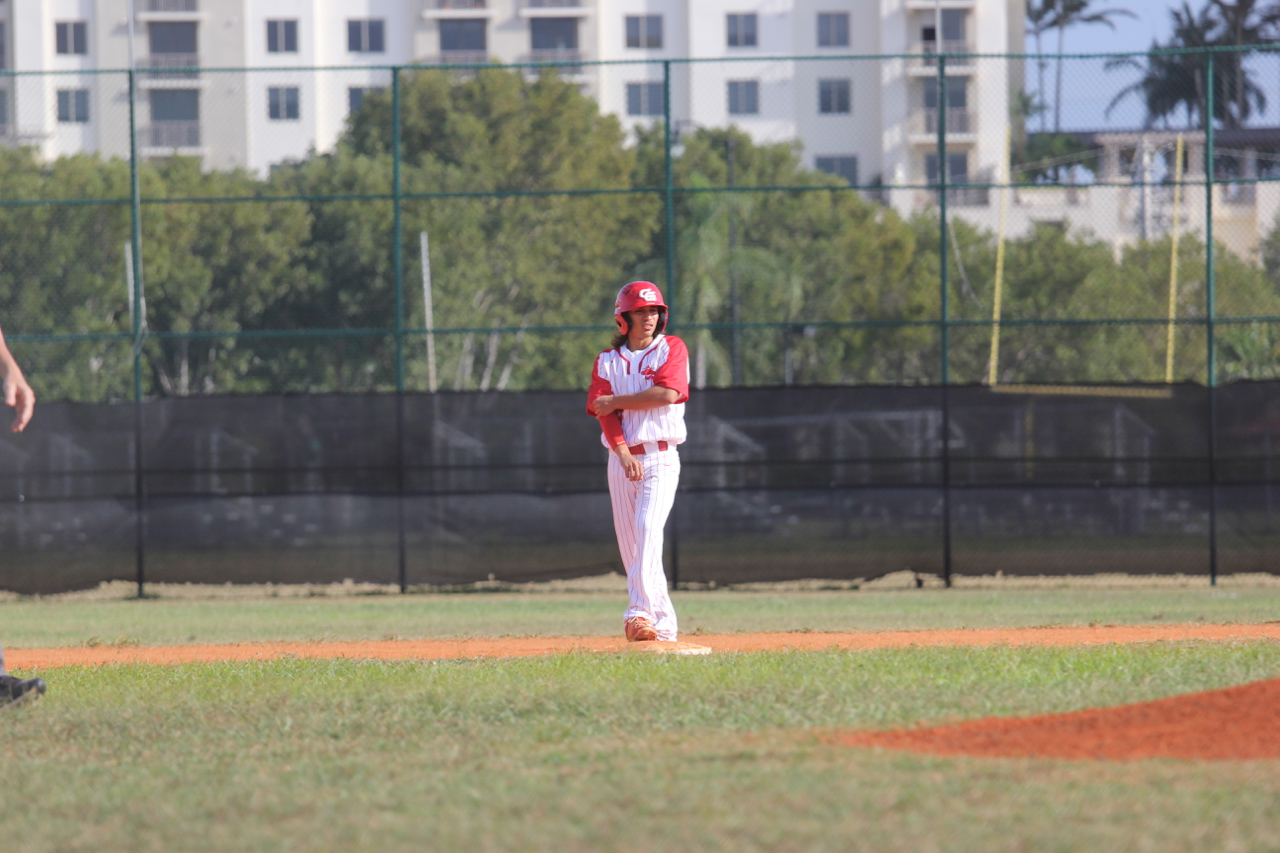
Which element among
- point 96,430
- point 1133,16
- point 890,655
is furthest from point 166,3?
point 890,655

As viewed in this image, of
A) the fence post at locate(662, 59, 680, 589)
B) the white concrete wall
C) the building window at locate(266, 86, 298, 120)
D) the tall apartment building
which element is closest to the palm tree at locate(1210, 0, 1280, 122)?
the tall apartment building

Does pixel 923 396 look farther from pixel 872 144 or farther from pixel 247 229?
pixel 872 144

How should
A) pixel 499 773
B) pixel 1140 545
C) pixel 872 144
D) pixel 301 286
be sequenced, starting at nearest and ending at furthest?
pixel 499 773 < pixel 1140 545 < pixel 301 286 < pixel 872 144

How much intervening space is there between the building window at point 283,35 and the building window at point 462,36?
23.2ft

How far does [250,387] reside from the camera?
40344 millimetres

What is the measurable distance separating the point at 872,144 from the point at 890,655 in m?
50.8

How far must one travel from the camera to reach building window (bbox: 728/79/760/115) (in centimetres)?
5678

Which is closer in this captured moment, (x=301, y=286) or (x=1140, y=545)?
(x=1140, y=545)

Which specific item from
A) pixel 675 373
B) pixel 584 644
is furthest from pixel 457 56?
pixel 675 373

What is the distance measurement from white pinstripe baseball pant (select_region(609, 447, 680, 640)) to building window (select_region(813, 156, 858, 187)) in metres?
47.9

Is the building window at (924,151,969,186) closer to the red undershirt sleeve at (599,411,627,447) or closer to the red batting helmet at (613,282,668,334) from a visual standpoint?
the red batting helmet at (613,282,668,334)

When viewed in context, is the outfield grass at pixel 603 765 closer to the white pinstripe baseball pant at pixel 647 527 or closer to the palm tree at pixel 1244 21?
the white pinstripe baseball pant at pixel 647 527

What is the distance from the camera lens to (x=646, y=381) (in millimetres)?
7180

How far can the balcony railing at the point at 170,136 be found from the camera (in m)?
51.8
